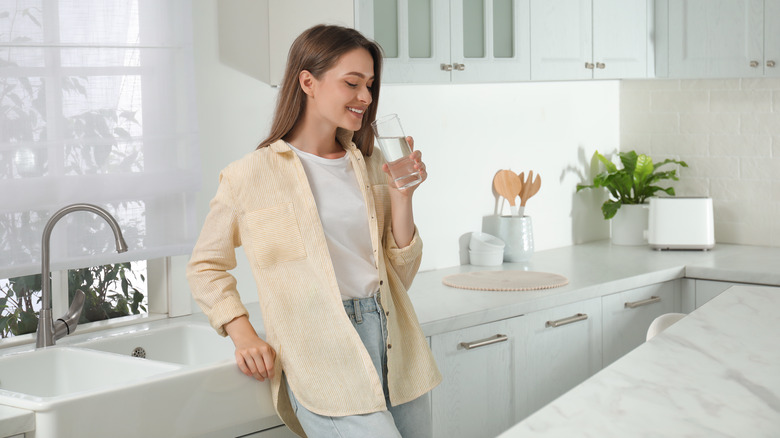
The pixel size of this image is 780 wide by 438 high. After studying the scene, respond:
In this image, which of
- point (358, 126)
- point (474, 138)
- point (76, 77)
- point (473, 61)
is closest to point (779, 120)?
point (474, 138)

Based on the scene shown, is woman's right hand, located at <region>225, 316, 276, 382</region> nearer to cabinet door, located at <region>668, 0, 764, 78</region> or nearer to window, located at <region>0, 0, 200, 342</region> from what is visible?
window, located at <region>0, 0, 200, 342</region>

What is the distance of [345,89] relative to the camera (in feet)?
5.52

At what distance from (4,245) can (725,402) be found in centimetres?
162

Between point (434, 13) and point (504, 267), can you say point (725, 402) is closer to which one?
point (434, 13)

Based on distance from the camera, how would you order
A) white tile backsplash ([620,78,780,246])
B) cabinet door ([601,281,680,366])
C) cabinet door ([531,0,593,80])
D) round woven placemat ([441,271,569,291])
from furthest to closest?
white tile backsplash ([620,78,780,246]) → cabinet door ([531,0,593,80]) → cabinet door ([601,281,680,366]) → round woven placemat ([441,271,569,291])

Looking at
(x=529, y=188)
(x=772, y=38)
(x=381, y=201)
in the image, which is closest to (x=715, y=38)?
(x=772, y=38)

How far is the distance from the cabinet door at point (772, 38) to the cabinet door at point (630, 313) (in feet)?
2.93

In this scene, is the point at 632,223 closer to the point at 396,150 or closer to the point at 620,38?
the point at 620,38

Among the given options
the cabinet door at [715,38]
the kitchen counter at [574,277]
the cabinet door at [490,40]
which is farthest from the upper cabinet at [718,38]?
the cabinet door at [490,40]

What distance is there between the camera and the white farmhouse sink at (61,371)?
1.90 meters

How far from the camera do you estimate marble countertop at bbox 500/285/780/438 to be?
1.02 metres

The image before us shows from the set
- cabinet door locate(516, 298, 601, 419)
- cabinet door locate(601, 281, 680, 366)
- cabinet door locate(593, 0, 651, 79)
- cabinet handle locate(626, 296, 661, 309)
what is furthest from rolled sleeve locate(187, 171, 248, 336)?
cabinet door locate(593, 0, 651, 79)

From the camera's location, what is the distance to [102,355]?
1.94 meters

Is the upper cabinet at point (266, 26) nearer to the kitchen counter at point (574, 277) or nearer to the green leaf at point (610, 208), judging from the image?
the kitchen counter at point (574, 277)
